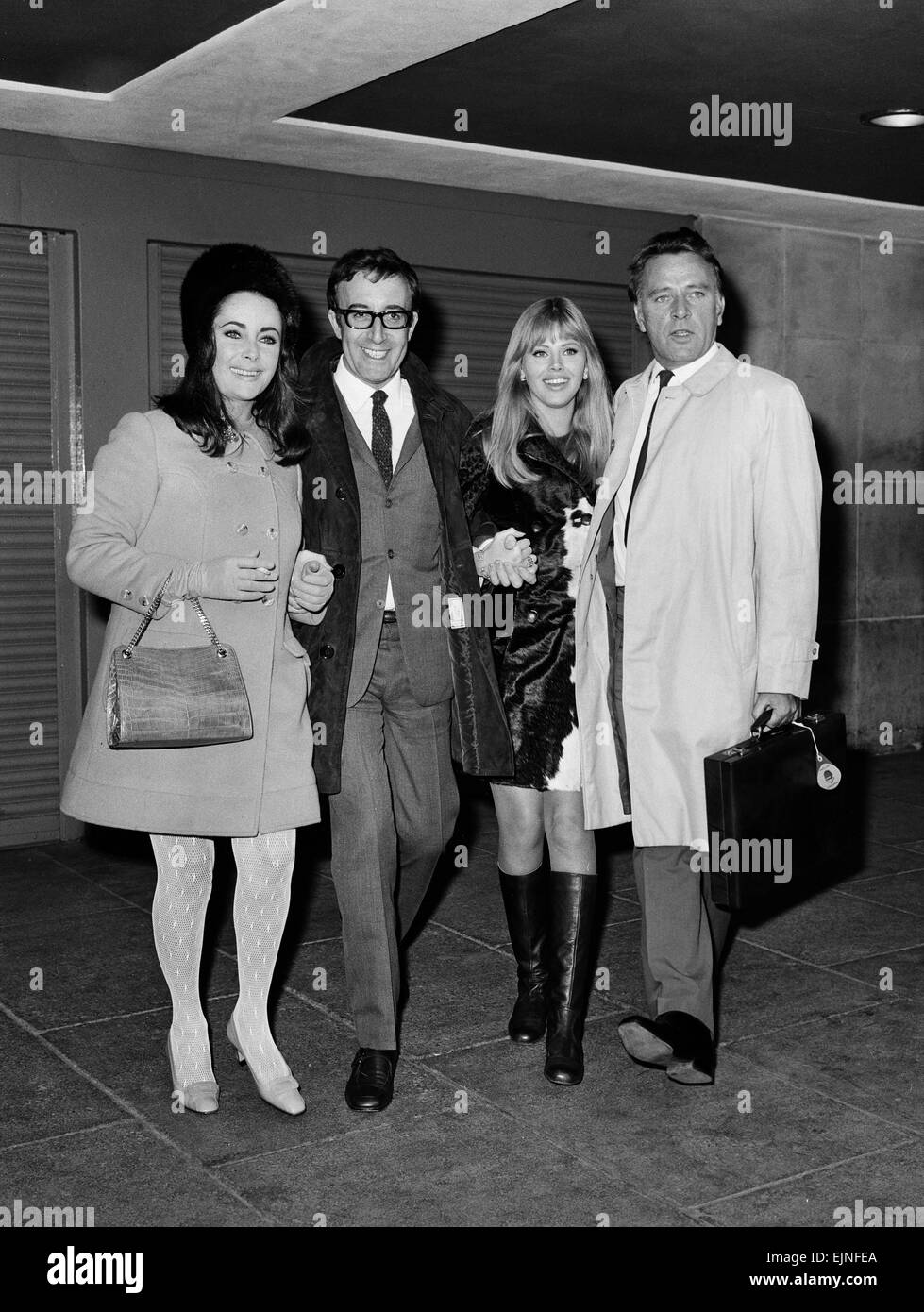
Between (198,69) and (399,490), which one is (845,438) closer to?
(198,69)

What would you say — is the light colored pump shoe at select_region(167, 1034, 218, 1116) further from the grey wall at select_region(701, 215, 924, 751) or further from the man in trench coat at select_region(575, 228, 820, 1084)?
the grey wall at select_region(701, 215, 924, 751)

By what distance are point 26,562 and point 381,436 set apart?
3.55 m

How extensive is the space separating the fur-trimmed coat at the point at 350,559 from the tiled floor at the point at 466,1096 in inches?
35.4

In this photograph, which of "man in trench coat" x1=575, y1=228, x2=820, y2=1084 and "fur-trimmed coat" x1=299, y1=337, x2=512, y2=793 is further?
"man in trench coat" x1=575, y1=228, x2=820, y2=1084

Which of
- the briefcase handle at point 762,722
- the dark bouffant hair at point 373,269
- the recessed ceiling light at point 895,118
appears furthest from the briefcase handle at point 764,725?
the recessed ceiling light at point 895,118

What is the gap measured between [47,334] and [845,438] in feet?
16.3

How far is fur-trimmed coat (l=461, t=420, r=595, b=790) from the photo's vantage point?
4070 mm

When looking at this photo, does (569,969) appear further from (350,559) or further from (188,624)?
(188,624)

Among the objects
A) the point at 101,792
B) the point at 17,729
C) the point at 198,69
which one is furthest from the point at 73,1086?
the point at 198,69

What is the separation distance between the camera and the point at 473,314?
815 cm

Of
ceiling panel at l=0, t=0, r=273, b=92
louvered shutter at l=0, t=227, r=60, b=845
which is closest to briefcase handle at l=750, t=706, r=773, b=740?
ceiling panel at l=0, t=0, r=273, b=92

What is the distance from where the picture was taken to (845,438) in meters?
9.28

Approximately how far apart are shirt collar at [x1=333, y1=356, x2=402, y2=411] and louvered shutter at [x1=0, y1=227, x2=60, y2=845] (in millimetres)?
3375

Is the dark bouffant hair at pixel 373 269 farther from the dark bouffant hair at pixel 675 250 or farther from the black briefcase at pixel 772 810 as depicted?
the black briefcase at pixel 772 810
